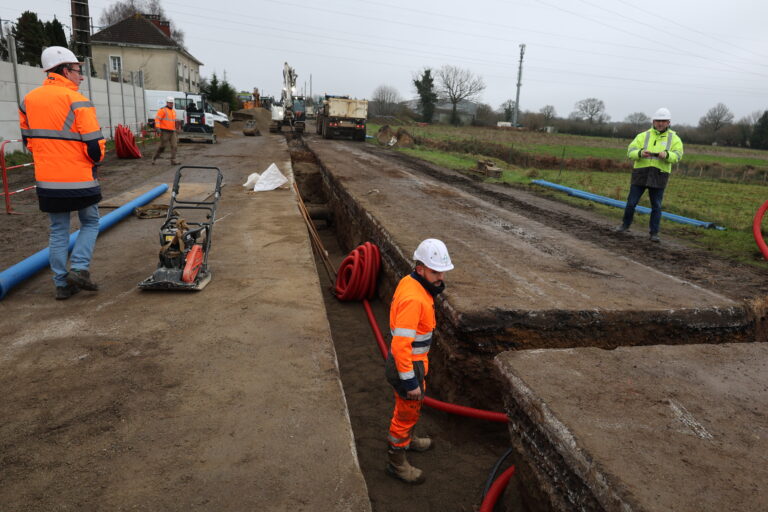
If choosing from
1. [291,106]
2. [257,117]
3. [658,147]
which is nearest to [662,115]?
[658,147]

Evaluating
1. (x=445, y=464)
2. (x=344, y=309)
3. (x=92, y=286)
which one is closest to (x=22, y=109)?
(x=92, y=286)

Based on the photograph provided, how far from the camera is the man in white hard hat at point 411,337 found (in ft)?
9.85

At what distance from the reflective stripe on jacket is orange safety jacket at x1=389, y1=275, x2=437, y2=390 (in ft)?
18.8

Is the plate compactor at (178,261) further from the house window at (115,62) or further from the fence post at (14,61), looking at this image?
the house window at (115,62)

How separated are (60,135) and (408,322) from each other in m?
3.56

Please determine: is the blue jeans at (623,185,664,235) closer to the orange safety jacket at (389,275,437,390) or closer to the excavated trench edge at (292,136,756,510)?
the excavated trench edge at (292,136,756,510)

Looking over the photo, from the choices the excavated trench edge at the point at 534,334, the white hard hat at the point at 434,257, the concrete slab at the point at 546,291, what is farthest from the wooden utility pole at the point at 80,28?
the white hard hat at the point at 434,257

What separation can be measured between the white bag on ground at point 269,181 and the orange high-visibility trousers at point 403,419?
796 cm

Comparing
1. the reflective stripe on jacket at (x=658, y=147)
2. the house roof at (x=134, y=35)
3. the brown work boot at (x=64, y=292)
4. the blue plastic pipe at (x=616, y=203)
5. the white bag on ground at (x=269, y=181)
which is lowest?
the brown work boot at (x=64, y=292)

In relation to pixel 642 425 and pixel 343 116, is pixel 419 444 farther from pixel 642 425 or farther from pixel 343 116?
pixel 343 116

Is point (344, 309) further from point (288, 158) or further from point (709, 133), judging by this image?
point (709, 133)

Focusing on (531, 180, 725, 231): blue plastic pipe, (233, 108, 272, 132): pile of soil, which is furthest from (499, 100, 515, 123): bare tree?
(531, 180, 725, 231): blue plastic pipe

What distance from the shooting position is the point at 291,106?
31031mm

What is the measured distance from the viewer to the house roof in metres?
42.1
